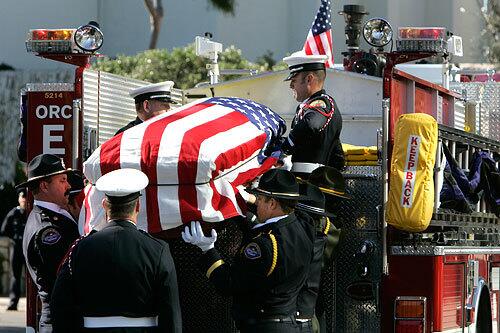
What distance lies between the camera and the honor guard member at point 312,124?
8375mm

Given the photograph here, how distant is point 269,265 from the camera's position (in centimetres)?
719

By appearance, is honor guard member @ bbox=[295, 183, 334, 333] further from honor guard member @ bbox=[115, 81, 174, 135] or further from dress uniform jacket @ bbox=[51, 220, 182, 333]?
honor guard member @ bbox=[115, 81, 174, 135]

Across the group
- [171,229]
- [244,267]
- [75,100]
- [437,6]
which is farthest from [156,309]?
[437,6]

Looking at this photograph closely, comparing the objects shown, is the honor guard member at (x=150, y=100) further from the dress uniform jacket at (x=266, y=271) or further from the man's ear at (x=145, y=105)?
the dress uniform jacket at (x=266, y=271)

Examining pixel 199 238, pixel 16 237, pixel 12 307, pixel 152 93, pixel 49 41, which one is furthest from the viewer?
pixel 12 307

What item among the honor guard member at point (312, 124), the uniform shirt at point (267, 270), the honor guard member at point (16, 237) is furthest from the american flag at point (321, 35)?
the honor guard member at point (16, 237)

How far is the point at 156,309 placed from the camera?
6500mm

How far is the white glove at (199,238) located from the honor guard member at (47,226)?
2.90 ft

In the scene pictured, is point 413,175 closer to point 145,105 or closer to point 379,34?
point 379,34

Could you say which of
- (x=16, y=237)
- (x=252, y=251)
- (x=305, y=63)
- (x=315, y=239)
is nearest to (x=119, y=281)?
(x=252, y=251)

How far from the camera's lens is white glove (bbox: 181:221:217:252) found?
24.6 feet

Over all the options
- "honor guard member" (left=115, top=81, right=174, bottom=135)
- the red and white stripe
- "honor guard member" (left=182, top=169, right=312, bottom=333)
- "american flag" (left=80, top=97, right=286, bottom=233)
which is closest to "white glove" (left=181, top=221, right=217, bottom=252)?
"honor guard member" (left=182, top=169, right=312, bottom=333)

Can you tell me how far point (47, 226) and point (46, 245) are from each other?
16 cm

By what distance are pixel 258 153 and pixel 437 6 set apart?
31.2 m
